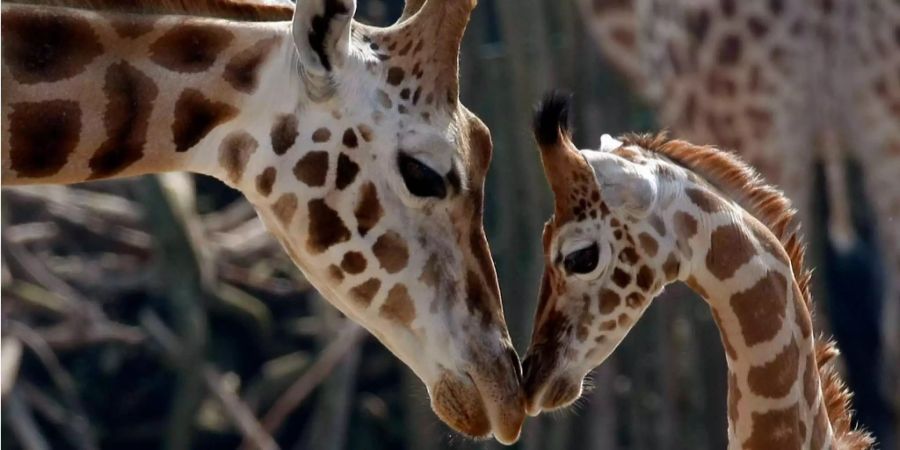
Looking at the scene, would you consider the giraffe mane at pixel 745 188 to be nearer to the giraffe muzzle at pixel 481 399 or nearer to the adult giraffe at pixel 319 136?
the adult giraffe at pixel 319 136

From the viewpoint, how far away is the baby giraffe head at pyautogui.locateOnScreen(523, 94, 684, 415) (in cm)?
326

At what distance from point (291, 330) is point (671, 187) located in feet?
12.6

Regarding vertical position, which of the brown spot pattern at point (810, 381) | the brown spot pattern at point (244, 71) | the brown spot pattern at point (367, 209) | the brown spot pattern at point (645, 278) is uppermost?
the brown spot pattern at point (244, 71)

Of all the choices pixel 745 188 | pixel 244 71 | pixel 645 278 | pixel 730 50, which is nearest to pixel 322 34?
pixel 244 71

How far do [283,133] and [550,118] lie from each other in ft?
1.67

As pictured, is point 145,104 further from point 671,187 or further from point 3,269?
point 3,269

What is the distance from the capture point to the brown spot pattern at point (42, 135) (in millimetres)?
2834

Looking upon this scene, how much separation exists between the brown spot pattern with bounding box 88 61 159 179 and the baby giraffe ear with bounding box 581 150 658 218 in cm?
78

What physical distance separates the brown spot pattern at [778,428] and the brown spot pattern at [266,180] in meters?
0.97

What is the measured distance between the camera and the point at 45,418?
6.60m

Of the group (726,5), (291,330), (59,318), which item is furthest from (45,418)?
→ (726,5)

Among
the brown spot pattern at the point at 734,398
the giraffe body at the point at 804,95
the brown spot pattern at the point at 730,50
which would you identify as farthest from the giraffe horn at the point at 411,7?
the brown spot pattern at the point at 730,50

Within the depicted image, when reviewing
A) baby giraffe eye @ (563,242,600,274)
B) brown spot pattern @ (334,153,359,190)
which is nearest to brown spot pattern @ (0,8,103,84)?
brown spot pattern @ (334,153,359,190)

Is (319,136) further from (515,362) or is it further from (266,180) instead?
(515,362)
